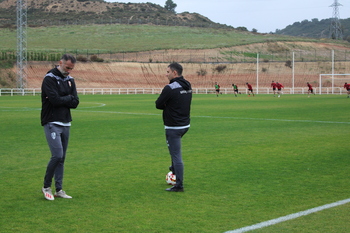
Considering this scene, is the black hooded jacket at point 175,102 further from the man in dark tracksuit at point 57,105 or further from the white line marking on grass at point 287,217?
the white line marking on grass at point 287,217

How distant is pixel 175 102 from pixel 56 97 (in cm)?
200

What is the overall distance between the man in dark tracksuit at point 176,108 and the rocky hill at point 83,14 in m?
155

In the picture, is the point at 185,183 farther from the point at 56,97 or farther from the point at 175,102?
the point at 56,97

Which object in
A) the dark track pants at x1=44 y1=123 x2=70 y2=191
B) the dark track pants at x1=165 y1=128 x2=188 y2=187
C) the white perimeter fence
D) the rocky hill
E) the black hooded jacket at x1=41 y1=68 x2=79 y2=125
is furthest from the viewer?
the rocky hill

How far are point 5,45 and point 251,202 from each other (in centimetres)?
11588

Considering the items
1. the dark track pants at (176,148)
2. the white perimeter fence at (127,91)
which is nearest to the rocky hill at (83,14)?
the white perimeter fence at (127,91)

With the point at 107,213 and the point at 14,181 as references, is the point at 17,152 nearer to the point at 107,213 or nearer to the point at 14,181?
the point at 14,181

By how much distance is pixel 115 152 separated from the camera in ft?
45.3

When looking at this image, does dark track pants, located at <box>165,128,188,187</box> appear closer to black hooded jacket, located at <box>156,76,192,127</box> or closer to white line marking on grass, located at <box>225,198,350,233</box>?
black hooded jacket, located at <box>156,76,192,127</box>

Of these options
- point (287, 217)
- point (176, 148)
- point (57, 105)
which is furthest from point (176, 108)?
point (287, 217)

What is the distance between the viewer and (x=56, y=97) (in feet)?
26.1

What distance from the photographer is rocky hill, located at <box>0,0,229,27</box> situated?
544 feet

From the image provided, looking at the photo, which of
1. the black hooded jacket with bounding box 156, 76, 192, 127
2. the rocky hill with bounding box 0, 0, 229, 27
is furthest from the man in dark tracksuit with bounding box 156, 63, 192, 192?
the rocky hill with bounding box 0, 0, 229, 27

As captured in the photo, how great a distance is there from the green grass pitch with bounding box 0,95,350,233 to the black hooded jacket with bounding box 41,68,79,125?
1.38 meters
